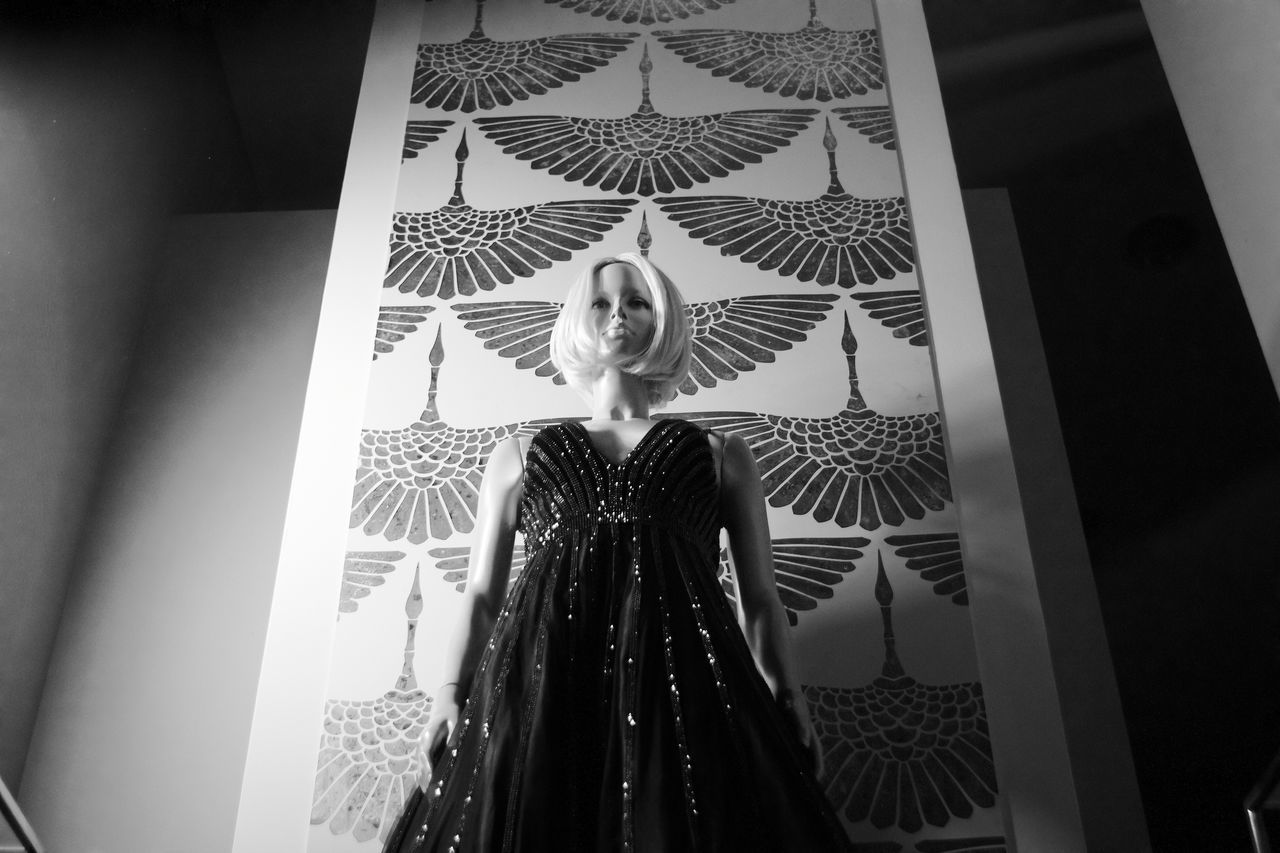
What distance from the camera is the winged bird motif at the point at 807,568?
2.22 metres

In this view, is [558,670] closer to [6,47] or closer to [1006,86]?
[6,47]

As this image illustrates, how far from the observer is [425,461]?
2.39m

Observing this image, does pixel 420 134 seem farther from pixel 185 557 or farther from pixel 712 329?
pixel 185 557

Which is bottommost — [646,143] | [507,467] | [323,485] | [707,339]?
[507,467]

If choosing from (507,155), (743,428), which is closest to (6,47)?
(507,155)

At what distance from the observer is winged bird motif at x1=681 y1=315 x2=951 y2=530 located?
7.64 ft

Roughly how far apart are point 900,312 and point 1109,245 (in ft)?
4.31

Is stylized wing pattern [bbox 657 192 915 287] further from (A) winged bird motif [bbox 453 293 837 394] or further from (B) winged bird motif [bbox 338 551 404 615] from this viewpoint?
(B) winged bird motif [bbox 338 551 404 615]

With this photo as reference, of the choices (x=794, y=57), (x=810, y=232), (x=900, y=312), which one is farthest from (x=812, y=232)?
(x=794, y=57)

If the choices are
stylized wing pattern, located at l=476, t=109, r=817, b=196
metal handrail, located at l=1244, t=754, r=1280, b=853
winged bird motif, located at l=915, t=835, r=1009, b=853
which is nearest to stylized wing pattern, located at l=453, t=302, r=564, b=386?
stylized wing pattern, located at l=476, t=109, r=817, b=196

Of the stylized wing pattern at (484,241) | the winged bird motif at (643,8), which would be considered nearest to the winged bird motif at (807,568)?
the stylized wing pattern at (484,241)

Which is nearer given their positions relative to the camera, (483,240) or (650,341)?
(650,341)

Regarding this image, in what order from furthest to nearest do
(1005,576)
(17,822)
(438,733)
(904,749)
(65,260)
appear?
(65,260) → (1005,576) → (904,749) → (17,822) → (438,733)

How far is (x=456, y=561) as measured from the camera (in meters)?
2.29
